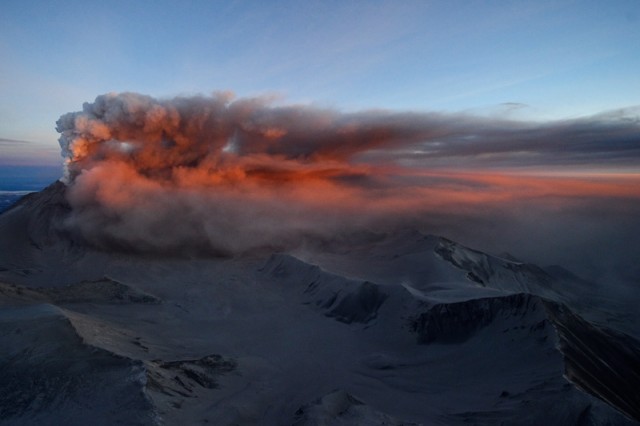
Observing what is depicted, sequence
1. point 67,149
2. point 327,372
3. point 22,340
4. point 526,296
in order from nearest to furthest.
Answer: point 22,340
point 327,372
point 526,296
point 67,149

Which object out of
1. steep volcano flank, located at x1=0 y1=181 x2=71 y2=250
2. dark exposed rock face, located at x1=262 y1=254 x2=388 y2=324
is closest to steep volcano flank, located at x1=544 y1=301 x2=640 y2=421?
dark exposed rock face, located at x1=262 y1=254 x2=388 y2=324

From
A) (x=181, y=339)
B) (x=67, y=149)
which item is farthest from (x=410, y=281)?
(x=67, y=149)

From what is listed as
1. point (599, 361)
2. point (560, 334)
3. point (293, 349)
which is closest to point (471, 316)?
point (560, 334)

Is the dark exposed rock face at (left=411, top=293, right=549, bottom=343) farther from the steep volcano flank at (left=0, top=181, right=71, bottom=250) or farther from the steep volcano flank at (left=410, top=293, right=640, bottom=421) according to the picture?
the steep volcano flank at (left=0, top=181, right=71, bottom=250)

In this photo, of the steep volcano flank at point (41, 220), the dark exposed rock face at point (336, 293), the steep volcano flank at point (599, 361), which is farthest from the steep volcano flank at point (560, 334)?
the steep volcano flank at point (41, 220)

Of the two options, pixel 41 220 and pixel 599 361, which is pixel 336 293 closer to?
pixel 599 361

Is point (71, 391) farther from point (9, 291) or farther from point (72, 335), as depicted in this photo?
point (9, 291)
